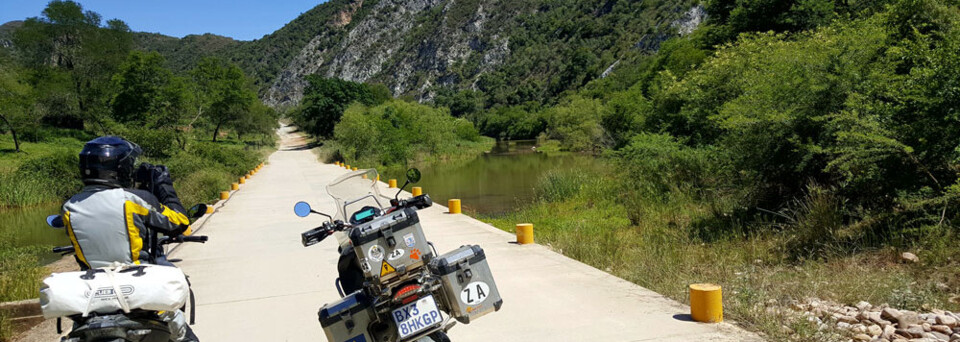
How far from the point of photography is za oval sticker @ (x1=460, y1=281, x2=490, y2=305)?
329 cm

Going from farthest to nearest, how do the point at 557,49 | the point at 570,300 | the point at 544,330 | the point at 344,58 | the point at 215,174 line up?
the point at 344,58, the point at 557,49, the point at 215,174, the point at 570,300, the point at 544,330

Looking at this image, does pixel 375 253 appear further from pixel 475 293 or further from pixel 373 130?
pixel 373 130

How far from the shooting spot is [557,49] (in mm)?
141375

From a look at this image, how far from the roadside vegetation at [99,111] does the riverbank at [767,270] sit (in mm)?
12478

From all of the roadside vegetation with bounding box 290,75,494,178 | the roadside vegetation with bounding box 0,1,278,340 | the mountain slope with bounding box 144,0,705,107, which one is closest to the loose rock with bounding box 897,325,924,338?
the roadside vegetation with bounding box 0,1,278,340

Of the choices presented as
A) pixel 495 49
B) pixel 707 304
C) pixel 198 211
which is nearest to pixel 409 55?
pixel 495 49

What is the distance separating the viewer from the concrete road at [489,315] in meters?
5.11

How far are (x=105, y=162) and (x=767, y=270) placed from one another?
7.64 meters

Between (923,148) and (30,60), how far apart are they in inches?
2614

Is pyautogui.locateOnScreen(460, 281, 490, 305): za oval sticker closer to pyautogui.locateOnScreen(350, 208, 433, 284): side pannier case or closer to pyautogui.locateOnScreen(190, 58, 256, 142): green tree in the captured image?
pyautogui.locateOnScreen(350, 208, 433, 284): side pannier case

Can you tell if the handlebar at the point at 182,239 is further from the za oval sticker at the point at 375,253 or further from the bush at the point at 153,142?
the bush at the point at 153,142

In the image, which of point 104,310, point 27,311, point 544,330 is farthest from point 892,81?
point 27,311

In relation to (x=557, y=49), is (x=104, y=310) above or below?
below

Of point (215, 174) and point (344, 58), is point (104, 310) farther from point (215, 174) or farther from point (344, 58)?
point (344, 58)
